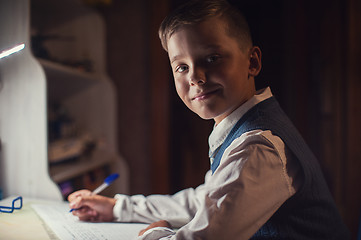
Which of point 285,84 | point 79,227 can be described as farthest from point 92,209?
point 285,84

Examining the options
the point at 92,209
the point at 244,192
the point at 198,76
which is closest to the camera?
the point at 244,192

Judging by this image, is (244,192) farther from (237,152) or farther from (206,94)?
(206,94)

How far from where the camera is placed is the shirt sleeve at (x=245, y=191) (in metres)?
0.46

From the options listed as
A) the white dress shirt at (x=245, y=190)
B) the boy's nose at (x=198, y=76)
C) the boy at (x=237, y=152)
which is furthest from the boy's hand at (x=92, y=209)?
the boy's nose at (x=198, y=76)

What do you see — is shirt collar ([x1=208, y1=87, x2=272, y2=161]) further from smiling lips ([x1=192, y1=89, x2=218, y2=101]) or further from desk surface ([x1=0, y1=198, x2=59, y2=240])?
desk surface ([x1=0, y1=198, x2=59, y2=240])

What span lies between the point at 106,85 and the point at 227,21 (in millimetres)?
1008

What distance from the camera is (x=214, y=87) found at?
60 centimetres

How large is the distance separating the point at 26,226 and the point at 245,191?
0.54 m

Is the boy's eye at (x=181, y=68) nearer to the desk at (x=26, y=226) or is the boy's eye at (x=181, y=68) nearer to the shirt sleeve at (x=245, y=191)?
the shirt sleeve at (x=245, y=191)

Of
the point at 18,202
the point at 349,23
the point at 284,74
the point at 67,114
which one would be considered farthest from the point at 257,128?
the point at 284,74

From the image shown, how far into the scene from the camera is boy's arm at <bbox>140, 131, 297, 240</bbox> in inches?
18.1

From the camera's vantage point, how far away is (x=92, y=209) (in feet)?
2.40

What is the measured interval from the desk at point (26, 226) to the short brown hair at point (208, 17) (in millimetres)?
494

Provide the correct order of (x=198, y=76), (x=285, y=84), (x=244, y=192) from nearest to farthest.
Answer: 1. (x=244, y=192)
2. (x=198, y=76)
3. (x=285, y=84)
